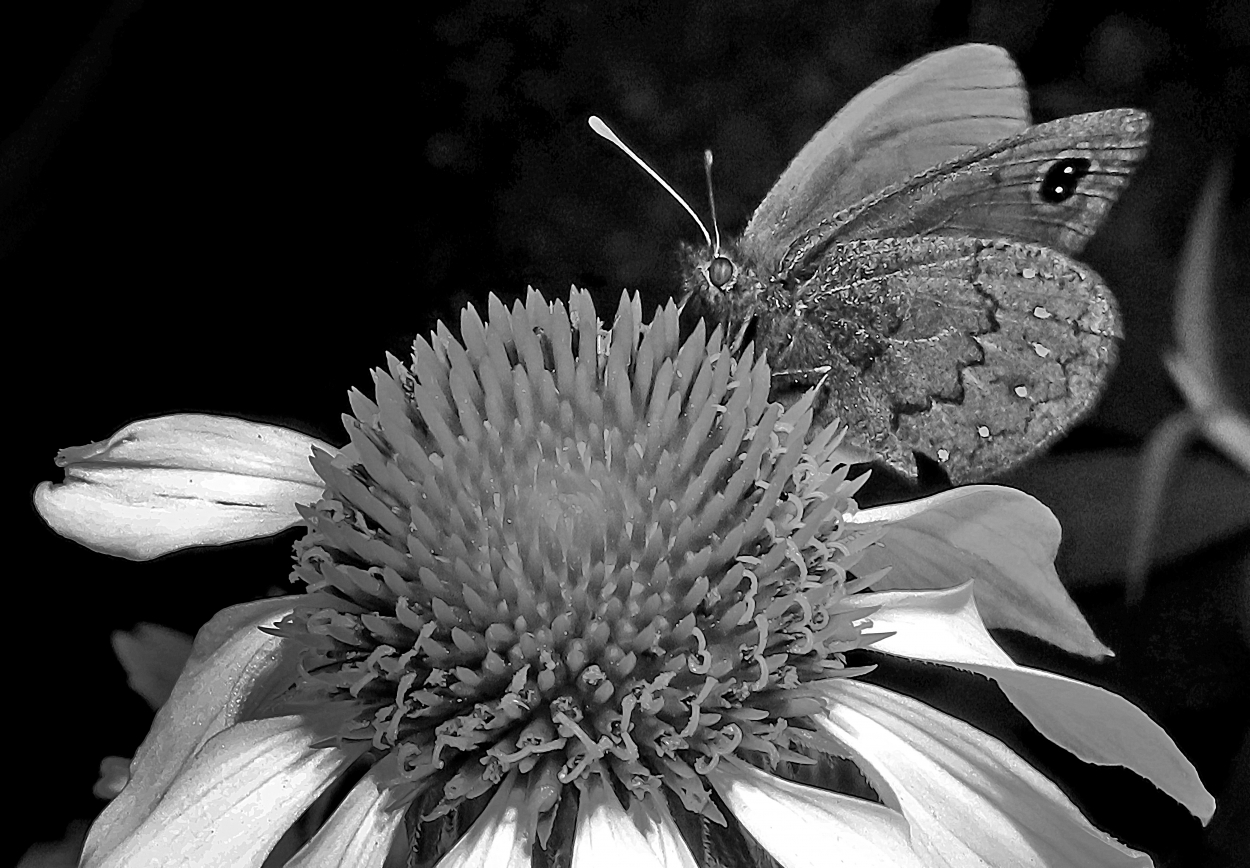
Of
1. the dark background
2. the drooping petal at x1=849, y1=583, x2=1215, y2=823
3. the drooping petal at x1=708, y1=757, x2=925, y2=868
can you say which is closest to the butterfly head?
the drooping petal at x1=849, y1=583, x2=1215, y2=823

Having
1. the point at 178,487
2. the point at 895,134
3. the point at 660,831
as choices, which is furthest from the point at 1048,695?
the point at 178,487

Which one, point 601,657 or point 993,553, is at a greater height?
point 601,657

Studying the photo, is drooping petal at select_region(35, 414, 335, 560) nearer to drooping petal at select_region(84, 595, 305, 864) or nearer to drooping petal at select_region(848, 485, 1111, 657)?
drooping petal at select_region(84, 595, 305, 864)

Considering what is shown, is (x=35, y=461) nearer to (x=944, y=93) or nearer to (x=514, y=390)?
(x=514, y=390)

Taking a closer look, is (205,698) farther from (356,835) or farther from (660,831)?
(660,831)

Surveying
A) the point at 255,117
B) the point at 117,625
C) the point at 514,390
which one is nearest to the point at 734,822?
the point at 514,390

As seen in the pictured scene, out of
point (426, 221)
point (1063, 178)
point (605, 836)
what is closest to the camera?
point (605, 836)
